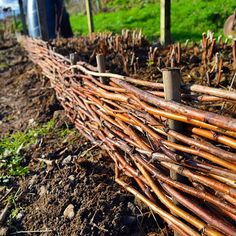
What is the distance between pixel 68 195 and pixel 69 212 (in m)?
0.19

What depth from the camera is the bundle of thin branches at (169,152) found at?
68.0 inches

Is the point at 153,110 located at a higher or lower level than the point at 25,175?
higher

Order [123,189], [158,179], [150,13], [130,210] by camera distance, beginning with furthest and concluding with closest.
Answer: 1. [150,13]
2. [123,189]
3. [130,210]
4. [158,179]

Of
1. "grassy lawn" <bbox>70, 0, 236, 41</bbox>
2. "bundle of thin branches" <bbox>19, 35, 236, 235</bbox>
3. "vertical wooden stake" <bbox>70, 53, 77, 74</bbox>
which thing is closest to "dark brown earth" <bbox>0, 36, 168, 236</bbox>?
"bundle of thin branches" <bbox>19, 35, 236, 235</bbox>

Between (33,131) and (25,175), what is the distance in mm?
919

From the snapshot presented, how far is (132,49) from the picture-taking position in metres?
4.92

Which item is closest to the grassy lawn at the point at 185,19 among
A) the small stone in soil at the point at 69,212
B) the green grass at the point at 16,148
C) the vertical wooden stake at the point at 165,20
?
the vertical wooden stake at the point at 165,20

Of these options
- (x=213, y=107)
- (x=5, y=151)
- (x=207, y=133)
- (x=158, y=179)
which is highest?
(x=207, y=133)

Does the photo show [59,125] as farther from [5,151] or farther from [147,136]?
[147,136]

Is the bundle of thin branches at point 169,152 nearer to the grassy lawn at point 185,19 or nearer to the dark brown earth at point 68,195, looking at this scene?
the dark brown earth at point 68,195

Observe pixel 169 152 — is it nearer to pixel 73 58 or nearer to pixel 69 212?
pixel 69 212

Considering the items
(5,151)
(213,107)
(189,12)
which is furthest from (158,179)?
(189,12)

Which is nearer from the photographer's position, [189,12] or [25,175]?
[25,175]

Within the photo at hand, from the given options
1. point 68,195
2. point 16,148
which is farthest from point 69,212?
point 16,148
